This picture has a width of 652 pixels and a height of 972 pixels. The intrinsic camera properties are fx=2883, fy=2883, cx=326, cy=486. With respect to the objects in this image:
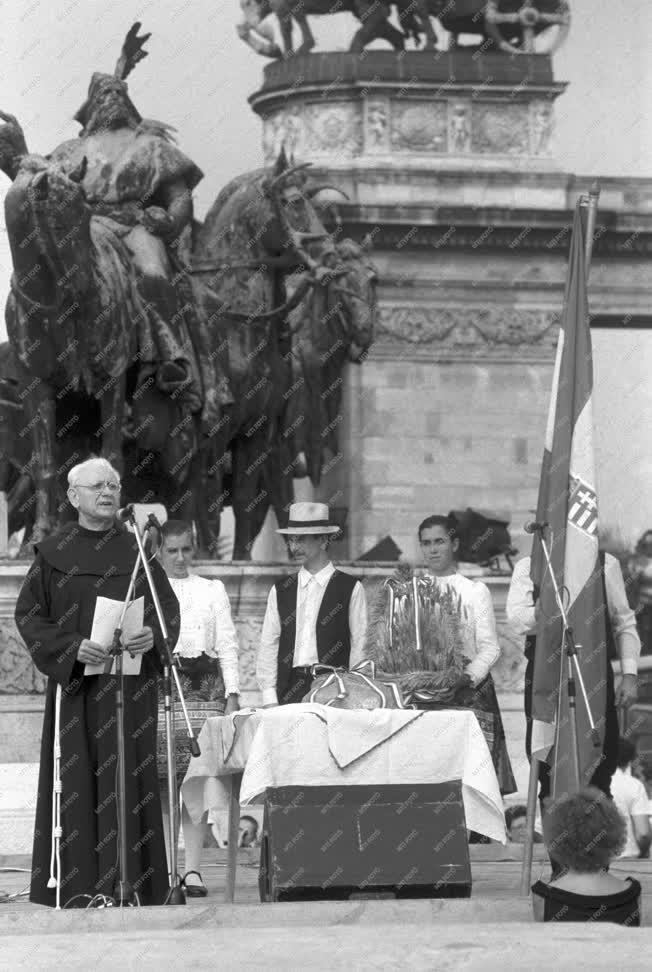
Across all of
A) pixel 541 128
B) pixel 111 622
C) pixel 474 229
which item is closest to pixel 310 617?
pixel 111 622

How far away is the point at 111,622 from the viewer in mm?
11203

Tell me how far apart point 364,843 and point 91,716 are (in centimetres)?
125

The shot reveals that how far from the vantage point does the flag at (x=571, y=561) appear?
12.2m

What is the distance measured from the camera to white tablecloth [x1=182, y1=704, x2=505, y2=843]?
11.5 meters

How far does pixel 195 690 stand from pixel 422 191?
31.5m

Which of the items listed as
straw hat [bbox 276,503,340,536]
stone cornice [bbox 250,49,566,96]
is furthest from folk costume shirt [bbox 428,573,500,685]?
stone cornice [bbox 250,49,566,96]

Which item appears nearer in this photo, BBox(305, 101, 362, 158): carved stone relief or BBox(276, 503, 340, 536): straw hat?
BBox(276, 503, 340, 536): straw hat

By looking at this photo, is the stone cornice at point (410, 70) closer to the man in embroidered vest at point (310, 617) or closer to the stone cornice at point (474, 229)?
the stone cornice at point (474, 229)

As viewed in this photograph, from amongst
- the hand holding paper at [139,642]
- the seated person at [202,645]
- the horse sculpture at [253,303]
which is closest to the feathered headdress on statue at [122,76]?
the horse sculpture at [253,303]

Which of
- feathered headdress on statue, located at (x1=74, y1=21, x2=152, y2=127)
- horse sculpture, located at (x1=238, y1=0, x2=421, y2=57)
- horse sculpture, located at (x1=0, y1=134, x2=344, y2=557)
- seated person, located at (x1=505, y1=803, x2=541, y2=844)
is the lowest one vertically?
seated person, located at (x1=505, y1=803, x2=541, y2=844)

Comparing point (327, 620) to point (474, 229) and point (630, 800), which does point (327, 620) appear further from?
point (474, 229)

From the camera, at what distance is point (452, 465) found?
45.7 meters

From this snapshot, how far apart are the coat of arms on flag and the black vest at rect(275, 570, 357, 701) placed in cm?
141

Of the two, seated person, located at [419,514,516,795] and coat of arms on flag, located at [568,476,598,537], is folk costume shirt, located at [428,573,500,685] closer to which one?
seated person, located at [419,514,516,795]
